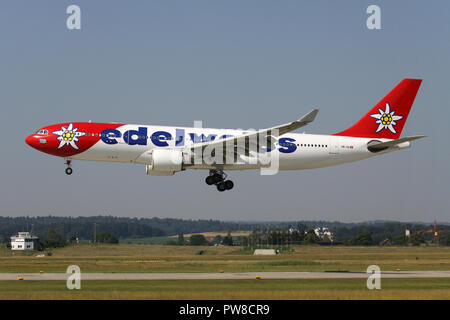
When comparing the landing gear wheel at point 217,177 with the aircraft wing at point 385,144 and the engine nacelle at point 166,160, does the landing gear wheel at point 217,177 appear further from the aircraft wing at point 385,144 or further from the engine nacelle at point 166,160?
the aircraft wing at point 385,144

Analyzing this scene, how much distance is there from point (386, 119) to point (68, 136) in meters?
26.4

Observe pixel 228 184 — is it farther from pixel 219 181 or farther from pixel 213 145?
pixel 213 145

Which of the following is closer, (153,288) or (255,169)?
(153,288)

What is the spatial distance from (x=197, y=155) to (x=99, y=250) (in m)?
39.3

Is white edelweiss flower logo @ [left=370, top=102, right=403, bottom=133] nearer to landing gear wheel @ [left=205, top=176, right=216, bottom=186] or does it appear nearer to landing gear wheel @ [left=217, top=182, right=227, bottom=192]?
landing gear wheel @ [left=217, top=182, right=227, bottom=192]

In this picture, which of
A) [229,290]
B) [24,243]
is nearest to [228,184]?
[229,290]

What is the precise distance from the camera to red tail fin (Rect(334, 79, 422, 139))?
2026 inches

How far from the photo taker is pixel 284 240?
96.6 metres

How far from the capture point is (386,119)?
52469 mm

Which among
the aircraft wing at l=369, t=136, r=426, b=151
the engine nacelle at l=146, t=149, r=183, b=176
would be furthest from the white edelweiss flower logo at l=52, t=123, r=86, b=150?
the aircraft wing at l=369, t=136, r=426, b=151

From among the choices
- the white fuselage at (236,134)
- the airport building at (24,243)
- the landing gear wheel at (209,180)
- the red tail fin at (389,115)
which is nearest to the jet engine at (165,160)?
the white fuselage at (236,134)

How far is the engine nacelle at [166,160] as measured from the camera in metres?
43.3
